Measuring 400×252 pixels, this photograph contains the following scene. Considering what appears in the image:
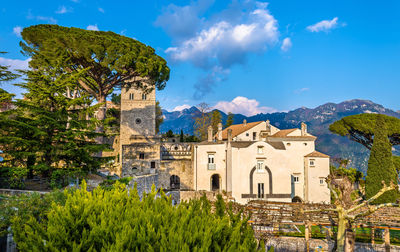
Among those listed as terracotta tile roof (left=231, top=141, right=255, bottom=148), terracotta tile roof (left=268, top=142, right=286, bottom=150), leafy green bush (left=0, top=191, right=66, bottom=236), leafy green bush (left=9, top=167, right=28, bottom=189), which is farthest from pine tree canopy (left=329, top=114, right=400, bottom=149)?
leafy green bush (left=9, top=167, right=28, bottom=189)

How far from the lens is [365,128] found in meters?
26.9

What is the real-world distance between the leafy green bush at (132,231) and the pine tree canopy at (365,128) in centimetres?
2871

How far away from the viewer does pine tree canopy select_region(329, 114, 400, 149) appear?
84.1ft

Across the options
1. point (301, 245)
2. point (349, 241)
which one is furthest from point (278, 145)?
point (349, 241)

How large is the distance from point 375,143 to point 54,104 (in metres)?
28.1

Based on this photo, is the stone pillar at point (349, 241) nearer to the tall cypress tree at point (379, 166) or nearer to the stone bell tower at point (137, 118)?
the tall cypress tree at point (379, 166)

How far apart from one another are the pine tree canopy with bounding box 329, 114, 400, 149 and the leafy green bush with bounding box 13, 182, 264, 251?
2871 cm

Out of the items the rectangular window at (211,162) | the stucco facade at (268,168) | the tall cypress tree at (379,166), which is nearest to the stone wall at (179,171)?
the stucco facade at (268,168)

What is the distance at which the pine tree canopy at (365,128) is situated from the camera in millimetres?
25638

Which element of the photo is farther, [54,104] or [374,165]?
[374,165]

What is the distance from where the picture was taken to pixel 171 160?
27266mm

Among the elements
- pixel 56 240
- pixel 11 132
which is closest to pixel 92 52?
pixel 11 132

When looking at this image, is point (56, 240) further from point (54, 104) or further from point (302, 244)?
point (302, 244)

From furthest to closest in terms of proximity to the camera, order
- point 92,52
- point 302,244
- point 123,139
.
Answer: point 123,139, point 92,52, point 302,244
